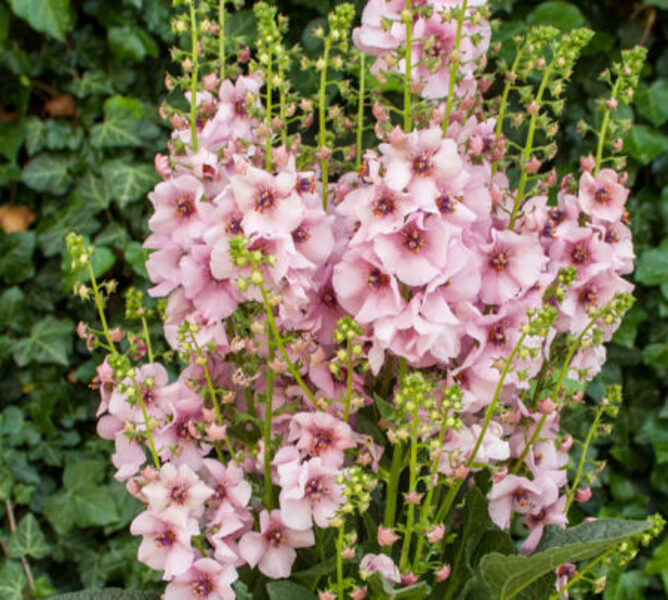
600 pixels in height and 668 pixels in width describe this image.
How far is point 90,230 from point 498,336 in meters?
0.93

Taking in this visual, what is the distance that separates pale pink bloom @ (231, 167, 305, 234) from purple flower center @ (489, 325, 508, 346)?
0.17m

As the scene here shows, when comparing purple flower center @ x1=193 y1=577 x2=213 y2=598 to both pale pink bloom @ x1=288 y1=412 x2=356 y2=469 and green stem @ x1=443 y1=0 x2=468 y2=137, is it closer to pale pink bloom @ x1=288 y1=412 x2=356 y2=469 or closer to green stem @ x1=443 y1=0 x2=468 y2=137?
pale pink bloom @ x1=288 y1=412 x2=356 y2=469

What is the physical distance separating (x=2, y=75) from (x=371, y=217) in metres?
1.05

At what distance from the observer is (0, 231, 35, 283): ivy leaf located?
144 centimetres

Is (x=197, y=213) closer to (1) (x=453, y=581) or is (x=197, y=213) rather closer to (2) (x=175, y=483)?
(2) (x=175, y=483)

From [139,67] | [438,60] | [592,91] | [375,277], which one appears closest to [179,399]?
[375,277]

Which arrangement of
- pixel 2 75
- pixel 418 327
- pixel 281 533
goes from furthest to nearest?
1. pixel 2 75
2. pixel 281 533
3. pixel 418 327

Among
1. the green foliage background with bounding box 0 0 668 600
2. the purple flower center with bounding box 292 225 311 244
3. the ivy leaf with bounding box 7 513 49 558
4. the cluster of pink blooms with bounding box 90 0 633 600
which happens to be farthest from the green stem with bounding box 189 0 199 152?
the ivy leaf with bounding box 7 513 49 558

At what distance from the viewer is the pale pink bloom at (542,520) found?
77 centimetres

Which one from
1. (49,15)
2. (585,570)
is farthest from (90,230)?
(585,570)

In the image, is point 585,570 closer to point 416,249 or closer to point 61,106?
point 416,249

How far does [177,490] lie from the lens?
0.68m

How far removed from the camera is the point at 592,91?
1.50m

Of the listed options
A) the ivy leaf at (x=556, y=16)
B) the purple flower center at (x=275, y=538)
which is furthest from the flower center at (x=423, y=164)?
the ivy leaf at (x=556, y=16)
